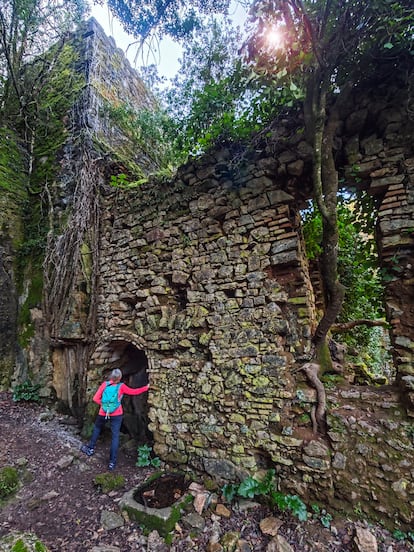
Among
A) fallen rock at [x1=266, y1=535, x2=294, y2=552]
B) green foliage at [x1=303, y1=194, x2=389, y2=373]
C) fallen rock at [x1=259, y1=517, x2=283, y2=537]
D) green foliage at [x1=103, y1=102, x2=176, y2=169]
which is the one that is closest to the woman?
fallen rock at [x1=259, y1=517, x2=283, y2=537]

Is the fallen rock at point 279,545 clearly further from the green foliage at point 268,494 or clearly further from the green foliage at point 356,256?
the green foliage at point 356,256

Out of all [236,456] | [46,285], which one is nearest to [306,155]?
[236,456]

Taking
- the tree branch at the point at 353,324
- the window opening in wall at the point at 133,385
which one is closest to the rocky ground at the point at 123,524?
the window opening in wall at the point at 133,385

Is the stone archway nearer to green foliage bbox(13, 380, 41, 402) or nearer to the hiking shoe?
the hiking shoe

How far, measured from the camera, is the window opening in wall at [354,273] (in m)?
3.47

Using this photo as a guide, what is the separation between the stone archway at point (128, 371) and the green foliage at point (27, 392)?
1.49m

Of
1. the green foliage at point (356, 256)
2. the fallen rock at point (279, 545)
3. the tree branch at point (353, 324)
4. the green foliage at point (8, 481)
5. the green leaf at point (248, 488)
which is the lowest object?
the fallen rock at point (279, 545)

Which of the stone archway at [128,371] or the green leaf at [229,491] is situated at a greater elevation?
the stone archway at [128,371]

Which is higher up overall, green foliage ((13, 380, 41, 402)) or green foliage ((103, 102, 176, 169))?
green foliage ((103, 102, 176, 169))

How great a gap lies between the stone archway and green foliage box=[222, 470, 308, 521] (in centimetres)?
196

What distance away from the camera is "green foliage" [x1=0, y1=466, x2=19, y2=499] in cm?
307

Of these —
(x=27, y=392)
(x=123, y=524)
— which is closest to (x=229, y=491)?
(x=123, y=524)

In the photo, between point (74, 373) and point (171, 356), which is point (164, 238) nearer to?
point (171, 356)

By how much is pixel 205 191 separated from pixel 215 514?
4.05 meters
